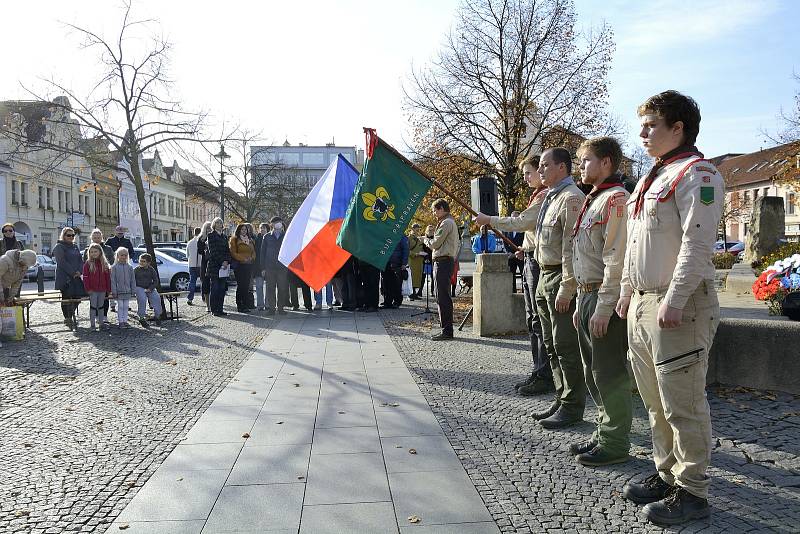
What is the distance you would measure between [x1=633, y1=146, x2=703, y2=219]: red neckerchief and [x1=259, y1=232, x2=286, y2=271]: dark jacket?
11.4 metres

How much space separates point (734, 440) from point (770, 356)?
5.35 feet

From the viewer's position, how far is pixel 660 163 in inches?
140

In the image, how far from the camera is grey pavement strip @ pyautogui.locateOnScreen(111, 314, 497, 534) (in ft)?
11.9

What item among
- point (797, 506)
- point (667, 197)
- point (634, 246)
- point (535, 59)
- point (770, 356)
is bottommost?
point (797, 506)

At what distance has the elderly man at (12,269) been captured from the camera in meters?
10.7

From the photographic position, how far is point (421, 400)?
6.34 meters

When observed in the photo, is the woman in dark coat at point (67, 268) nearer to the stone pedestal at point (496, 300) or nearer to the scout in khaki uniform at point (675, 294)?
the stone pedestal at point (496, 300)

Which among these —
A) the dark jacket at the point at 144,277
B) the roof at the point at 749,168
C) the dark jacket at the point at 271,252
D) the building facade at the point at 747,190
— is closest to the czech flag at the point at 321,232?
the dark jacket at the point at 271,252

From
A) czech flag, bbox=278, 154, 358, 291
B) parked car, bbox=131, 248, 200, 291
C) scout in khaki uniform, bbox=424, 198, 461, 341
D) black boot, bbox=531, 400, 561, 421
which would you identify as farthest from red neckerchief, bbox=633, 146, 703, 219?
parked car, bbox=131, 248, 200, 291

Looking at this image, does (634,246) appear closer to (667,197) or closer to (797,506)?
(667,197)

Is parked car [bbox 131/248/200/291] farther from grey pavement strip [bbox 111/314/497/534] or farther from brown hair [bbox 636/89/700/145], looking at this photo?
brown hair [bbox 636/89/700/145]

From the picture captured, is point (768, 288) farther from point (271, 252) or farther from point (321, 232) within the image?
point (271, 252)

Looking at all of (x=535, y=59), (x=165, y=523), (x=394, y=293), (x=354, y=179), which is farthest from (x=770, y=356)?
(x=535, y=59)

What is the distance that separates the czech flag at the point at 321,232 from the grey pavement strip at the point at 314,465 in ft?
9.51
